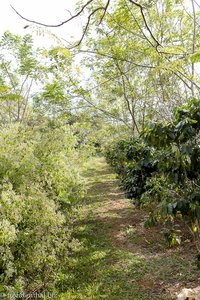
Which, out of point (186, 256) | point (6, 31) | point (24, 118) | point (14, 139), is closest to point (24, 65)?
point (6, 31)

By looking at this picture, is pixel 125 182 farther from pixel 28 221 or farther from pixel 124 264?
pixel 28 221

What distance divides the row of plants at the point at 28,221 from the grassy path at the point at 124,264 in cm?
44

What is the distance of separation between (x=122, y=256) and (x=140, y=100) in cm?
530

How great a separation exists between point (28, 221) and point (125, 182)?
9.80ft

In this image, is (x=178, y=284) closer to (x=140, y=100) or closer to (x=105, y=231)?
(x=105, y=231)

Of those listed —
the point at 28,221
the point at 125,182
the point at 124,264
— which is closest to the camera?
the point at 28,221

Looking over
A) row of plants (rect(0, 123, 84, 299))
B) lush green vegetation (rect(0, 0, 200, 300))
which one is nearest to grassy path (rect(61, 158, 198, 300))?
lush green vegetation (rect(0, 0, 200, 300))

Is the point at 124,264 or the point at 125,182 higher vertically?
the point at 125,182

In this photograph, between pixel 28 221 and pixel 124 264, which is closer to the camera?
pixel 28 221

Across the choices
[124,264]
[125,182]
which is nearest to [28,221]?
[124,264]

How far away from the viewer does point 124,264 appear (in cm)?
454

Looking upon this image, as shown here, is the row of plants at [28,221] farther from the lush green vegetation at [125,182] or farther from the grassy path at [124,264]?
the grassy path at [124,264]

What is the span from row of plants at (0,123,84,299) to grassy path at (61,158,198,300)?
44cm

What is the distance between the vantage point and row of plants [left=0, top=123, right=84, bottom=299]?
2865 millimetres
